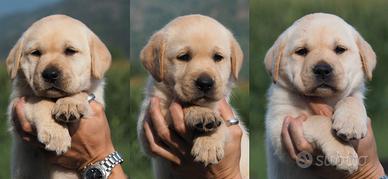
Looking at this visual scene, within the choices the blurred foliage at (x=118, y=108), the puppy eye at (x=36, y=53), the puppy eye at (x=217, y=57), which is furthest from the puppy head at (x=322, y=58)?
the puppy eye at (x=36, y=53)

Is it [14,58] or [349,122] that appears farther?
[14,58]

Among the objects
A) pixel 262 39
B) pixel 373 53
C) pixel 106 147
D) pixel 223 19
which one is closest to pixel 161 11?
pixel 223 19

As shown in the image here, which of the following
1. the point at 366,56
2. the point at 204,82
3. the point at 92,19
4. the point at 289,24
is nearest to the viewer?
the point at 204,82

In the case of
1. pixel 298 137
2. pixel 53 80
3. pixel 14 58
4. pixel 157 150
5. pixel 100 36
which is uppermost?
pixel 100 36

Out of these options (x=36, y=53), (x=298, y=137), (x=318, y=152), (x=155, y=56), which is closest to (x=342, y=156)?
(x=318, y=152)

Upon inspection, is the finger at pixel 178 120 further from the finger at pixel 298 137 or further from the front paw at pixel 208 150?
the finger at pixel 298 137

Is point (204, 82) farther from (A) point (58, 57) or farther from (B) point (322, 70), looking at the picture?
(A) point (58, 57)
